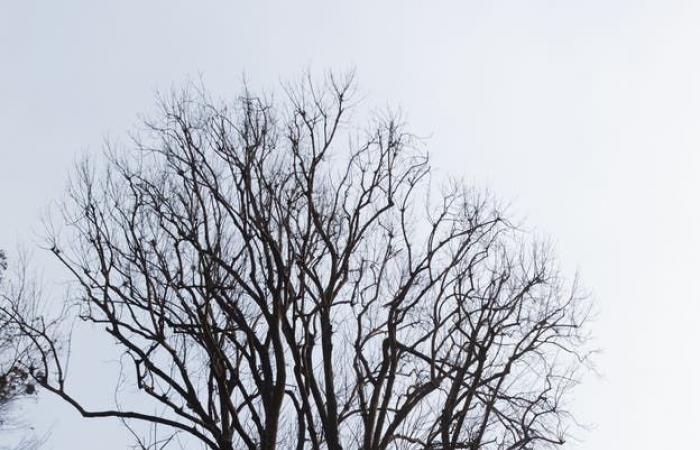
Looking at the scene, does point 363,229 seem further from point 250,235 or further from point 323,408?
point 323,408

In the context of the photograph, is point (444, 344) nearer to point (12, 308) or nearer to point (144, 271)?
point (144, 271)

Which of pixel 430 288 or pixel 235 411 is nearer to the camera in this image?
pixel 235 411

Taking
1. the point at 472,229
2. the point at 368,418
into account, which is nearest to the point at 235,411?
the point at 368,418

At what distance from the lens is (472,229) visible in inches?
617

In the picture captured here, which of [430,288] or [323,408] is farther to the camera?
[430,288]

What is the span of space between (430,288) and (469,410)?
2081 millimetres

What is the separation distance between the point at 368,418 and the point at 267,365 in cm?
179

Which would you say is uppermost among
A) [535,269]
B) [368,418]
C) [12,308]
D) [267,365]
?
[535,269]

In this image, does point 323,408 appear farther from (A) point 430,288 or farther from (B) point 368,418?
(A) point 430,288

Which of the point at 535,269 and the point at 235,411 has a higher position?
the point at 535,269

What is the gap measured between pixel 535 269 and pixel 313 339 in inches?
155

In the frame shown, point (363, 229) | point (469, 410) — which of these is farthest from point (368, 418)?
point (363, 229)

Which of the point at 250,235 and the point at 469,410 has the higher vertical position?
the point at 250,235

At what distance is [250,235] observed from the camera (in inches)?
592
